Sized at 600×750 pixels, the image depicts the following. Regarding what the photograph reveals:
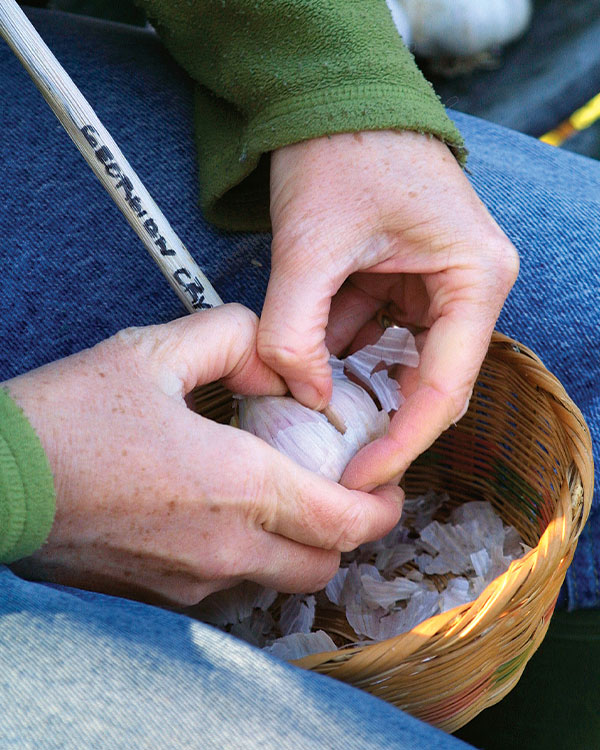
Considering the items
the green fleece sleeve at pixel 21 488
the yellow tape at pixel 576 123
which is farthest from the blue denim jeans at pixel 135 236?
the yellow tape at pixel 576 123

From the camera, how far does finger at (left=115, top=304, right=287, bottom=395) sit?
609 mm

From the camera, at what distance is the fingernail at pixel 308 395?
26.5 inches

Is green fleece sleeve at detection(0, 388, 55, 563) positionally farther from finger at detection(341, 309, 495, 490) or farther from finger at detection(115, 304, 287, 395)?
finger at detection(341, 309, 495, 490)

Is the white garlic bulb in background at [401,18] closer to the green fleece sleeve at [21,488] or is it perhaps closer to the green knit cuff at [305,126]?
the green knit cuff at [305,126]

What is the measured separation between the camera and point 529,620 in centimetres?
63

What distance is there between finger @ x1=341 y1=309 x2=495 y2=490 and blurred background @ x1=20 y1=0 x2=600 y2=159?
1215mm

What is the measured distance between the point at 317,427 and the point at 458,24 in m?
1.39

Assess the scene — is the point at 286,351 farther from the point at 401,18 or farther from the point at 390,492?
the point at 401,18

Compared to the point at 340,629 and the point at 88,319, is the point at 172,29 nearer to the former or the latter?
the point at 88,319

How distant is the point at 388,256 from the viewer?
0.69 metres

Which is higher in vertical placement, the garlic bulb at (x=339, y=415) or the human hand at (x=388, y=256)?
the human hand at (x=388, y=256)

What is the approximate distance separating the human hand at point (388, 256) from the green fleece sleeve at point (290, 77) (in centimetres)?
2

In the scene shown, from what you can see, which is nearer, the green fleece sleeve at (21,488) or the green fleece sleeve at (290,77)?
the green fleece sleeve at (21,488)

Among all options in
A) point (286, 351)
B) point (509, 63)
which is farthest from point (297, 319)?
point (509, 63)
